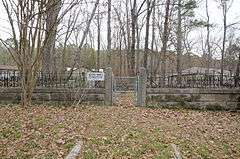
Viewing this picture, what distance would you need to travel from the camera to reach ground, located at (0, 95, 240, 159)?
25.8 ft

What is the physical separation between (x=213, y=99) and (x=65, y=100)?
21.5ft

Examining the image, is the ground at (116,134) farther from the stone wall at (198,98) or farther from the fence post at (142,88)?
the stone wall at (198,98)

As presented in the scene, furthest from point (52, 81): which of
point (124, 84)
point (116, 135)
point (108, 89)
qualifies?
point (116, 135)

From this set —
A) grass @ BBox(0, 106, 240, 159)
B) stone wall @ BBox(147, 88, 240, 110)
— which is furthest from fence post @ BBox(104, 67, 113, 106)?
grass @ BBox(0, 106, 240, 159)

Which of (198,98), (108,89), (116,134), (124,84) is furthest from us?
(124,84)

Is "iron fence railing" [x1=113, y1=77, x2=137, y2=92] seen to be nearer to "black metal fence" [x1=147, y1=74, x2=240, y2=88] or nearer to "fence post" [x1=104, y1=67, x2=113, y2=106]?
"black metal fence" [x1=147, y1=74, x2=240, y2=88]

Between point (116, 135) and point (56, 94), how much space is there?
7.63 metres

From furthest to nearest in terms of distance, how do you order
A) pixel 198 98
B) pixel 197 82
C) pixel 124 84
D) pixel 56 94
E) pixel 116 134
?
1. pixel 124 84
2. pixel 197 82
3. pixel 198 98
4. pixel 56 94
5. pixel 116 134

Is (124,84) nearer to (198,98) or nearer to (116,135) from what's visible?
(198,98)

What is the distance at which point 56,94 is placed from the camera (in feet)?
54.7

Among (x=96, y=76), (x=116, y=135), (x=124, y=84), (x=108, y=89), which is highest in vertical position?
(x=96, y=76)

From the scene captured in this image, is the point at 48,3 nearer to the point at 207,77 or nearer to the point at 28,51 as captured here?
the point at 28,51

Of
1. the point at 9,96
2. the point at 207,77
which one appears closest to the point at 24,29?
the point at 9,96

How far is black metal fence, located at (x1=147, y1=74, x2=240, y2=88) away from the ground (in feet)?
10.2
